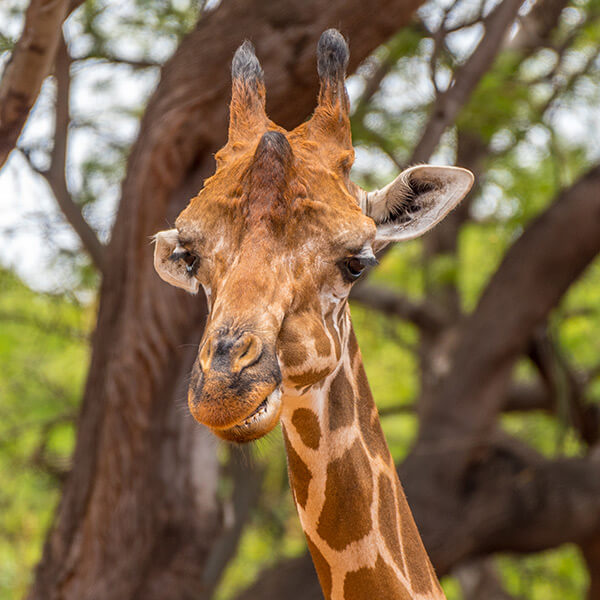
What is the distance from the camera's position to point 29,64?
3.18m

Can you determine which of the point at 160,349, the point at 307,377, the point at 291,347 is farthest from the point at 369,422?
Answer: the point at 160,349

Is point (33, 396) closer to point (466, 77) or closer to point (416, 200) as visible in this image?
point (466, 77)

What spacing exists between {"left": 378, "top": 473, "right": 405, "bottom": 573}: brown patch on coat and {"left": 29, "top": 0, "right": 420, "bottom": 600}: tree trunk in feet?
8.34

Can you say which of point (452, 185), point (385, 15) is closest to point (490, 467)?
point (385, 15)

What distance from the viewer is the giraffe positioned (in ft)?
6.79

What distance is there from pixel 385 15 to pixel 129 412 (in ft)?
9.62

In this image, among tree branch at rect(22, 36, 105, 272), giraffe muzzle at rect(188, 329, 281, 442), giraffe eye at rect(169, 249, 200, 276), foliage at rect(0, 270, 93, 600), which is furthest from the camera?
foliage at rect(0, 270, 93, 600)

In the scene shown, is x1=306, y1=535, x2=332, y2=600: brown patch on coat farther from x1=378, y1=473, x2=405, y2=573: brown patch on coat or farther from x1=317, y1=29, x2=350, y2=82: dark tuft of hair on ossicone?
x1=317, y1=29, x2=350, y2=82: dark tuft of hair on ossicone

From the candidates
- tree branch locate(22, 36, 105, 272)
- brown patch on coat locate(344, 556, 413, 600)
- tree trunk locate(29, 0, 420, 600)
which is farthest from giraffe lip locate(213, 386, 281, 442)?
tree branch locate(22, 36, 105, 272)

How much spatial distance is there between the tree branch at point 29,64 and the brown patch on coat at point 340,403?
1690mm

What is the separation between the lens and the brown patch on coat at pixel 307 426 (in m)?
2.61

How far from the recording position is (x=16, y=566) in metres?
13.4

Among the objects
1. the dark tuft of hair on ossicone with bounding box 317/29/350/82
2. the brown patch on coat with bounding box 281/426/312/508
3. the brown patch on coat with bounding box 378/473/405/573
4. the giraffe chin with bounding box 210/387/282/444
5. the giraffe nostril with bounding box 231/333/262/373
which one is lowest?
the brown patch on coat with bounding box 378/473/405/573

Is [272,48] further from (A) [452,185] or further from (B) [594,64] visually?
(B) [594,64]
